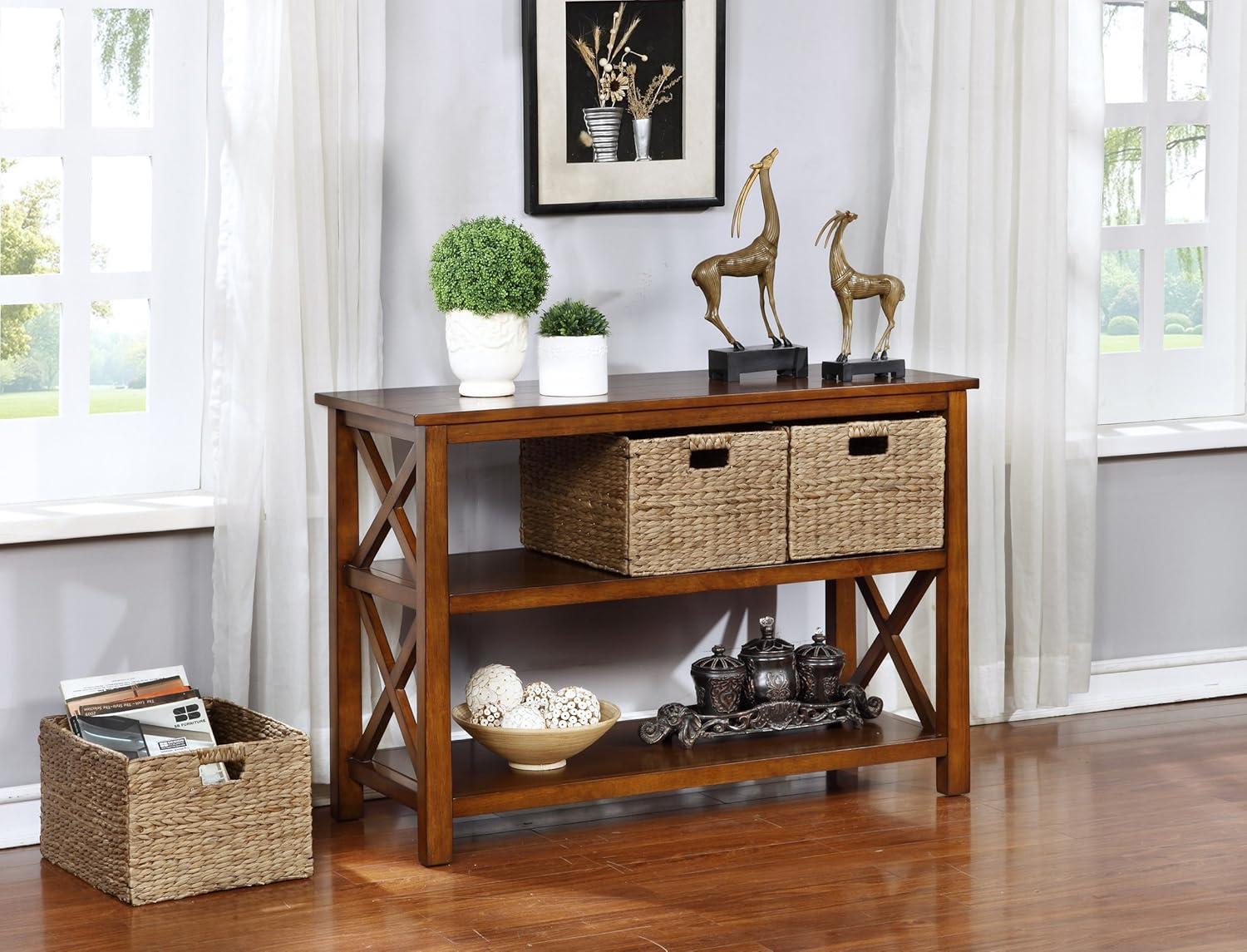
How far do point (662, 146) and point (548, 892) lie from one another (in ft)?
5.20

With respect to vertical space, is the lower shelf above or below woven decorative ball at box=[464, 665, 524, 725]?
below

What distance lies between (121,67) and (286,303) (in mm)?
568

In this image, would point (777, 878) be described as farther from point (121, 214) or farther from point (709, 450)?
point (121, 214)

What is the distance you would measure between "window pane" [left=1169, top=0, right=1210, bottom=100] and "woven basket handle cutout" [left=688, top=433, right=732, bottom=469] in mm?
1858

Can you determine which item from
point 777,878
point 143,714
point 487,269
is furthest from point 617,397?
point 143,714

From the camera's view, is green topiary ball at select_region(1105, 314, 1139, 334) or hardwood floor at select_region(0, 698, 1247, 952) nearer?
hardwood floor at select_region(0, 698, 1247, 952)

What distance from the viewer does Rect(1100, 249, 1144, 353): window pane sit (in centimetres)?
434

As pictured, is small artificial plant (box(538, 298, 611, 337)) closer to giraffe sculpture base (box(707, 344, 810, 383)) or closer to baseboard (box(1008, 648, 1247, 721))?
giraffe sculpture base (box(707, 344, 810, 383))

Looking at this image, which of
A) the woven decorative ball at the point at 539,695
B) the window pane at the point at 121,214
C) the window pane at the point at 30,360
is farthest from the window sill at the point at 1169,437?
the window pane at the point at 30,360

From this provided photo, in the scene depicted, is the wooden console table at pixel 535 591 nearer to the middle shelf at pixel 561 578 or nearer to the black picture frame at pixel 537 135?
the middle shelf at pixel 561 578

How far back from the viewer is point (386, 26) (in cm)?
338

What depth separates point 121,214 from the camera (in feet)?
10.9

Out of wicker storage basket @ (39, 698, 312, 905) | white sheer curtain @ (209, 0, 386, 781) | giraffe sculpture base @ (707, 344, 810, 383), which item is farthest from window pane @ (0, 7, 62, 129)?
giraffe sculpture base @ (707, 344, 810, 383)

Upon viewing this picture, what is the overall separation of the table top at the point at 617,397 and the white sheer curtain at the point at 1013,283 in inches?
16.0
